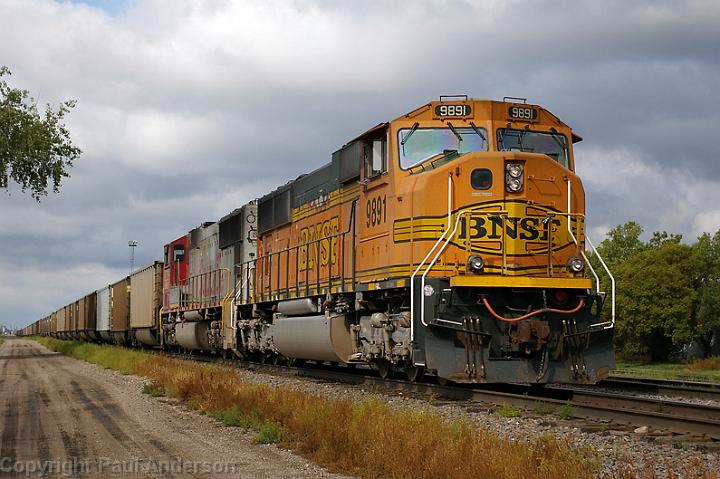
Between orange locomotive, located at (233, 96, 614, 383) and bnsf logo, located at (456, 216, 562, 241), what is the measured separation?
0.02 meters

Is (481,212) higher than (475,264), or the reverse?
(481,212)

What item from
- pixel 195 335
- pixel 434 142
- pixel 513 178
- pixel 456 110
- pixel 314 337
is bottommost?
pixel 195 335

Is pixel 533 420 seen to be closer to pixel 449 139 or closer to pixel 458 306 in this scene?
pixel 458 306

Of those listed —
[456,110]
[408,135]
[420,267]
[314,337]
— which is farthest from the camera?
[314,337]

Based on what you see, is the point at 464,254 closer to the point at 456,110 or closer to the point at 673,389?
the point at 456,110

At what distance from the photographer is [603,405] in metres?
12.5

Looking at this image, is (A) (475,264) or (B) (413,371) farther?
(B) (413,371)

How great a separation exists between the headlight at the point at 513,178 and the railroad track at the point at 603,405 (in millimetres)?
3238

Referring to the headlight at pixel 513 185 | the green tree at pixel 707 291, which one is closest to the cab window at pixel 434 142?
the headlight at pixel 513 185

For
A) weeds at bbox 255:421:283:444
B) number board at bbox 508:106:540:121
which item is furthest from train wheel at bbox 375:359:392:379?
weeds at bbox 255:421:283:444

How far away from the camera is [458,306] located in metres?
13.0

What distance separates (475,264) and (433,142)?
241cm

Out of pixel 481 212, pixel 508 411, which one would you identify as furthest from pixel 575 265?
pixel 508 411

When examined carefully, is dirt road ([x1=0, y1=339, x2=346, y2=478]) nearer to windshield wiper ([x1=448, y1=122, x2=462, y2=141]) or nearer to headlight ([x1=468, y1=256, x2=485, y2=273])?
headlight ([x1=468, y1=256, x2=485, y2=273])
